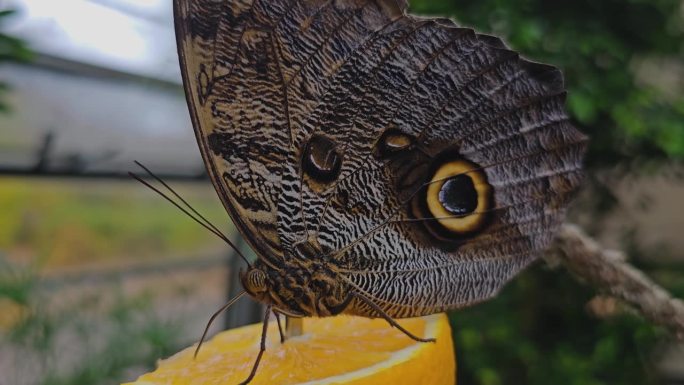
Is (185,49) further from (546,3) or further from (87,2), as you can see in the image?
(87,2)

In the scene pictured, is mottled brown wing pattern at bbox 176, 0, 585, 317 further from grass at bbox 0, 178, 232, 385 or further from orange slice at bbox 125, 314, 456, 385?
grass at bbox 0, 178, 232, 385

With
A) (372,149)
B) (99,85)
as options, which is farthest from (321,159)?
(99,85)

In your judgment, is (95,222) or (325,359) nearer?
(325,359)

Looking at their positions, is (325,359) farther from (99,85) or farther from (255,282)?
(99,85)

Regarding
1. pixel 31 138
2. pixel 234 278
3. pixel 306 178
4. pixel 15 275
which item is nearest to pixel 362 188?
pixel 306 178

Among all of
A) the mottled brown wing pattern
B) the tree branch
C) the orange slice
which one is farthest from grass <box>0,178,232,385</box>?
the tree branch

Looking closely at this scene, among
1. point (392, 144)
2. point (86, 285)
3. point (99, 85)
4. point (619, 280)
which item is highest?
point (99, 85)
